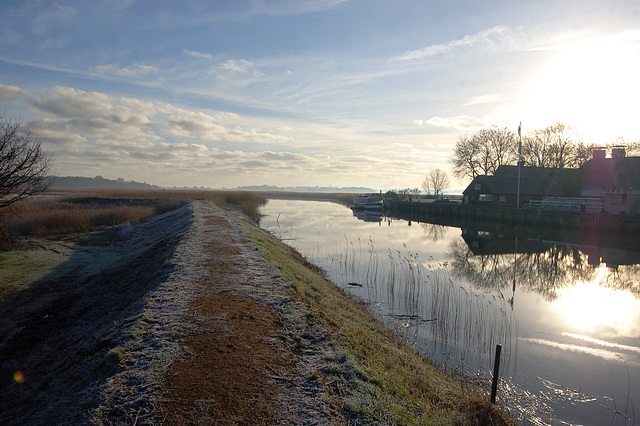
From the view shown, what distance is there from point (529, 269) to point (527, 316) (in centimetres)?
842

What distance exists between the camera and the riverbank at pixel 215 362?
3.98m

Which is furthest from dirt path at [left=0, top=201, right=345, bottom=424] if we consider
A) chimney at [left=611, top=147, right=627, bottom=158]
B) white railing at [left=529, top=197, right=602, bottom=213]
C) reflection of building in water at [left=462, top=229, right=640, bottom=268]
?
chimney at [left=611, top=147, right=627, bottom=158]

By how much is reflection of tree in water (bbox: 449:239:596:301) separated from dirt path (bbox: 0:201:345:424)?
1076 cm

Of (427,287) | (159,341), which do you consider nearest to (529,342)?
(427,287)

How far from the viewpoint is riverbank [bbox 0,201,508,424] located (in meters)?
3.98

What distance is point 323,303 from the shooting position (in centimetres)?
865

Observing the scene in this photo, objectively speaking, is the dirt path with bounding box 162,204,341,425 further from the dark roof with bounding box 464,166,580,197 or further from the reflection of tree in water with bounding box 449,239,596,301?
the dark roof with bounding box 464,166,580,197

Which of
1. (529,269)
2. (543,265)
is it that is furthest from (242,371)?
(543,265)

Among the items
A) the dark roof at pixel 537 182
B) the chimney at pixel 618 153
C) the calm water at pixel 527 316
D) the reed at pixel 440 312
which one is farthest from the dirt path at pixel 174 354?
the chimney at pixel 618 153

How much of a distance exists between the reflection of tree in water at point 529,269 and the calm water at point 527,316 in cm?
6

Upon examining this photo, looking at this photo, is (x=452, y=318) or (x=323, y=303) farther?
(x=452, y=318)

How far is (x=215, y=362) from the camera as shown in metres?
4.77

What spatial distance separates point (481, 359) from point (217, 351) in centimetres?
613

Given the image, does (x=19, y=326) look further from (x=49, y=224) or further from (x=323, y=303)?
(x=49, y=224)
